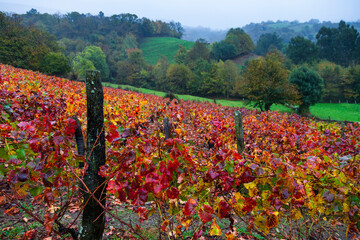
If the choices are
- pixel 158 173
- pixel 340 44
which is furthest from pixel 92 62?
pixel 340 44

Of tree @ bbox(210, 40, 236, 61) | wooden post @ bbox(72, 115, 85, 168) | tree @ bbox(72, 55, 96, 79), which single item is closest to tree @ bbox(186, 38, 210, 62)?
tree @ bbox(210, 40, 236, 61)

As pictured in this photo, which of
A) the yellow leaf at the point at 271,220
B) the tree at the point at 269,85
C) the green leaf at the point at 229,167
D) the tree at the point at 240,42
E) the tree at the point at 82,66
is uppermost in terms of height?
the tree at the point at 240,42

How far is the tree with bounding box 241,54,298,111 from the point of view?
2891 cm

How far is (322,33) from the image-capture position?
71625 mm

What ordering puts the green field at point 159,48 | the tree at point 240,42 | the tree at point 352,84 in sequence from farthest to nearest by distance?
the green field at point 159,48
the tree at point 240,42
the tree at point 352,84

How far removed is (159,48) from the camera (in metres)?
105

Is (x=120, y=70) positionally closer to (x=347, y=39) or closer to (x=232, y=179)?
(x=232, y=179)

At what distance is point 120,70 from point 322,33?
69436mm

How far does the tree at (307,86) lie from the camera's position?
32875mm

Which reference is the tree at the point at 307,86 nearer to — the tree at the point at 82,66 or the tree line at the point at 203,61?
the tree line at the point at 203,61

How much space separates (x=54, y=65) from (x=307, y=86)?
145ft

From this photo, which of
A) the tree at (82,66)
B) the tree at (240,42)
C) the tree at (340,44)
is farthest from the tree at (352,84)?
the tree at (82,66)

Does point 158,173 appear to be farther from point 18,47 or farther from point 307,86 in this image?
point 18,47

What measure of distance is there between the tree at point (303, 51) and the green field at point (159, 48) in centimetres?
4738
